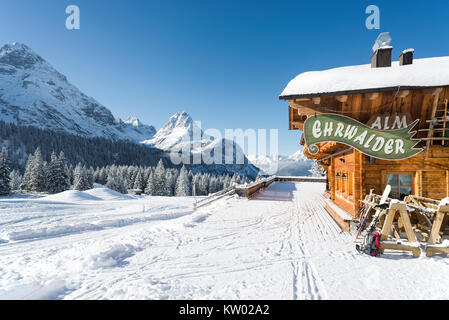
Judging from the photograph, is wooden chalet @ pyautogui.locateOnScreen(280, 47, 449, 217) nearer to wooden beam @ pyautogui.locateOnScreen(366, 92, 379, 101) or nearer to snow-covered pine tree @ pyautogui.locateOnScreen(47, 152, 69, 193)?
wooden beam @ pyautogui.locateOnScreen(366, 92, 379, 101)

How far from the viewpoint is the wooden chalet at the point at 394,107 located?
6094 mm

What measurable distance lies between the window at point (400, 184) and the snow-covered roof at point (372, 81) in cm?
310

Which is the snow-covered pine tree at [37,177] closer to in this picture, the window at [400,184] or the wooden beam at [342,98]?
the wooden beam at [342,98]

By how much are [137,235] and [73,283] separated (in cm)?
246

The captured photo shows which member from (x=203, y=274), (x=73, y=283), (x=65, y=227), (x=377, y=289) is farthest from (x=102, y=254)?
(x=377, y=289)

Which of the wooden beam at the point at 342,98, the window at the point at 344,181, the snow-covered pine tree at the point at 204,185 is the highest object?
the wooden beam at the point at 342,98

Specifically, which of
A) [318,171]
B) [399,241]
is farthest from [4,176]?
[318,171]

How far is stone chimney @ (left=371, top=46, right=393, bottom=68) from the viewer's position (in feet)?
24.5

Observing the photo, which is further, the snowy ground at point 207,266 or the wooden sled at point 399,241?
the wooden sled at point 399,241

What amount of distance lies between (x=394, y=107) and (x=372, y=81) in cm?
138

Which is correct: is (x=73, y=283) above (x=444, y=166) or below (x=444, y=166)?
below

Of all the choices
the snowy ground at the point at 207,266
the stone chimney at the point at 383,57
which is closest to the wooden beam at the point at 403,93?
the stone chimney at the point at 383,57

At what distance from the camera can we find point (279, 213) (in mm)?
9781
